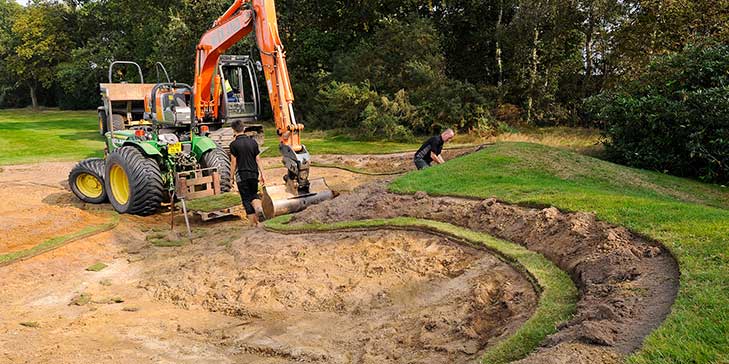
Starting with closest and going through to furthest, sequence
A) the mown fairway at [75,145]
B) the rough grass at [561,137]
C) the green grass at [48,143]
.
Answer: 1. the rough grass at [561,137]
2. the mown fairway at [75,145]
3. the green grass at [48,143]

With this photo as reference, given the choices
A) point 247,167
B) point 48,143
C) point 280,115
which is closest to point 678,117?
point 280,115

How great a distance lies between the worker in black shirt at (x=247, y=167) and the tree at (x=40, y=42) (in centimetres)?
4461

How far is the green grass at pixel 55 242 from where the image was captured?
24.8 feet

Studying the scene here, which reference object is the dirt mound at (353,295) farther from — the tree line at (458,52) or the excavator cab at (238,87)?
the tree line at (458,52)

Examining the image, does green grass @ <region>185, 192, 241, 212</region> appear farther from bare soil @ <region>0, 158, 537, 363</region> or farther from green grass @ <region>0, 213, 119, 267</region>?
bare soil @ <region>0, 158, 537, 363</region>

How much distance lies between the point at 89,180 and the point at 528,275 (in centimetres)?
995

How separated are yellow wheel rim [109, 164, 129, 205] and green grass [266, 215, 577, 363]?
12.8 ft

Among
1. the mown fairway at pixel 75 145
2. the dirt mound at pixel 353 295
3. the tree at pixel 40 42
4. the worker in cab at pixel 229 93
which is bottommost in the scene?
the dirt mound at pixel 353 295

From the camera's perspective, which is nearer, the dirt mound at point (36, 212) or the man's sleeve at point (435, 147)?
the dirt mound at point (36, 212)

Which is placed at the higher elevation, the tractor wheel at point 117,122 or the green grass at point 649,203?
the tractor wheel at point 117,122

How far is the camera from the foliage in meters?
11.3

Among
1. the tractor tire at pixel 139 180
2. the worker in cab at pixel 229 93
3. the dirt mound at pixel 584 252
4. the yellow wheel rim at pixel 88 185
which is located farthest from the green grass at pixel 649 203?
the yellow wheel rim at pixel 88 185

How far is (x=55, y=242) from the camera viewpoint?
8195 millimetres

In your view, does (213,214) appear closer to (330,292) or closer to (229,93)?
(229,93)
